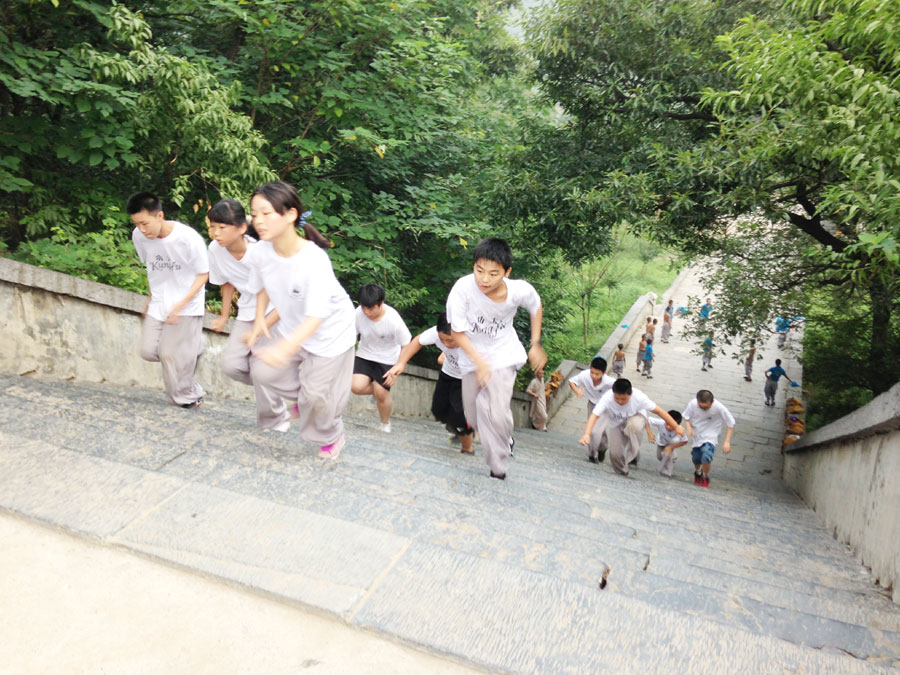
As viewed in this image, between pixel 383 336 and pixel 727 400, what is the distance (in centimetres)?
1209

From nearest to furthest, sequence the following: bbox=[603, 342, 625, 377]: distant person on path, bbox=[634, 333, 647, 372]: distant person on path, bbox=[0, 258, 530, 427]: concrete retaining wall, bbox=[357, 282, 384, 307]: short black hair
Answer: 1. bbox=[0, 258, 530, 427]: concrete retaining wall
2. bbox=[357, 282, 384, 307]: short black hair
3. bbox=[603, 342, 625, 377]: distant person on path
4. bbox=[634, 333, 647, 372]: distant person on path

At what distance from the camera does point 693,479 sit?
341 inches

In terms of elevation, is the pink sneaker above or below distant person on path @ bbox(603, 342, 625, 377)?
below

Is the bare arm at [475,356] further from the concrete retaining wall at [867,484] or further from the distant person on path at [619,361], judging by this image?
the distant person on path at [619,361]

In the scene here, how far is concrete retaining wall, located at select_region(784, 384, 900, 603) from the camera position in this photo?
3832 mm

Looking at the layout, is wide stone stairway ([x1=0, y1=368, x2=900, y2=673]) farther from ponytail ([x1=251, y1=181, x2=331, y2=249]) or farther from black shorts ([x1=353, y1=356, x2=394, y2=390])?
ponytail ([x1=251, y1=181, x2=331, y2=249])

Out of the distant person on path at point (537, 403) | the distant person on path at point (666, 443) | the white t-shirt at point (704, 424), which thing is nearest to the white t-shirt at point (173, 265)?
the distant person on path at point (666, 443)

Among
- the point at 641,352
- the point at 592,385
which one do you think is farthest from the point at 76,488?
the point at 641,352

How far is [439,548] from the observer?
260 cm

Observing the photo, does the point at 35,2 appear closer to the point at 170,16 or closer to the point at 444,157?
the point at 170,16

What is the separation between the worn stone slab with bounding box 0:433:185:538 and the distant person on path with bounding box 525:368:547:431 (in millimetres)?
8380

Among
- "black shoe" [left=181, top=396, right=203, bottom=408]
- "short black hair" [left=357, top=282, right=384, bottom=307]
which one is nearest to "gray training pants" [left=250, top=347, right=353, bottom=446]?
"black shoe" [left=181, top=396, right=203, bottom=408]

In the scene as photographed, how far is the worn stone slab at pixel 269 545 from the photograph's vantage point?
2330 millimetres

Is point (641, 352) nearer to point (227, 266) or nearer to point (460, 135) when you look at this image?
point (460, 135)
